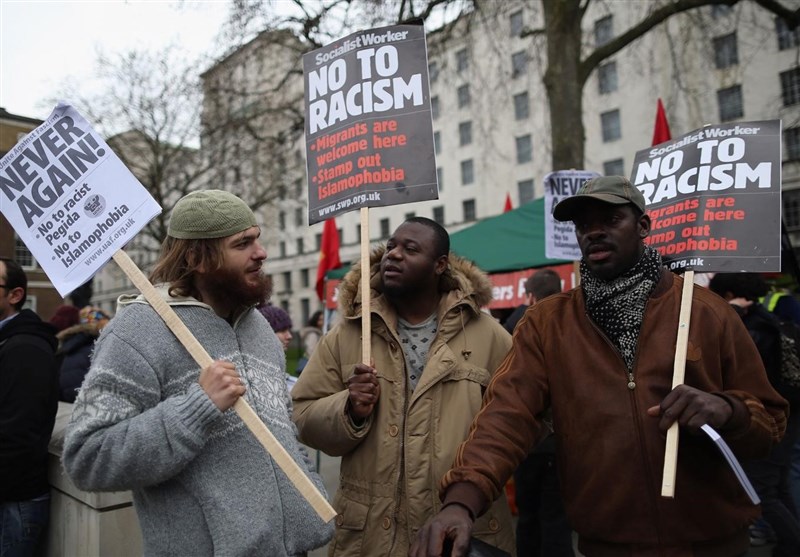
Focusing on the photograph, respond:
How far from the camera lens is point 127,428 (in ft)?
5.98

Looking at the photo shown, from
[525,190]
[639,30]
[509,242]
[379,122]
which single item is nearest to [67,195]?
[379,122]

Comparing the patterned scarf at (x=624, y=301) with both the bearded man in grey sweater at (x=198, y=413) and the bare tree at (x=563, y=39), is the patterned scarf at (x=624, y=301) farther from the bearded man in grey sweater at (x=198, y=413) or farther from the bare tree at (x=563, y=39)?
the bare tree at (x=563, y=39)

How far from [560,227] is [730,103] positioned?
30.4m

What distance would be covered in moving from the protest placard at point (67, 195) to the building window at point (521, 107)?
3937 cm

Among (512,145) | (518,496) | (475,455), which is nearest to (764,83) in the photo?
(512,145)

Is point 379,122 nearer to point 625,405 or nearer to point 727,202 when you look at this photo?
point 727,202

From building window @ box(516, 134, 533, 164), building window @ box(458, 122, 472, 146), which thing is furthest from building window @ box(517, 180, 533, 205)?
building window @ box(458, 122, 472, 146)

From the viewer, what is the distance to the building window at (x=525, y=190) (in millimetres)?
40572

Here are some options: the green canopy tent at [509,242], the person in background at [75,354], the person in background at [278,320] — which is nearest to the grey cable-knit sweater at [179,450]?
the person in background at [75,354]

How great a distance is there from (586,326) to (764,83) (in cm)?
3300

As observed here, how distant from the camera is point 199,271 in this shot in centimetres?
212

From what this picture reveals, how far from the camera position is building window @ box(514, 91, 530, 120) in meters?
39.8

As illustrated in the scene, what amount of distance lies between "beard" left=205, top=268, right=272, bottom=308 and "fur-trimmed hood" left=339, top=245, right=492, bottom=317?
0.68m

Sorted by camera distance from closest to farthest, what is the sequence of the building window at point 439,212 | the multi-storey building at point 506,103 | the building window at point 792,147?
the multi-storey building at point 506,103 < the building window at point 792,147 < the building window at point 439,212
